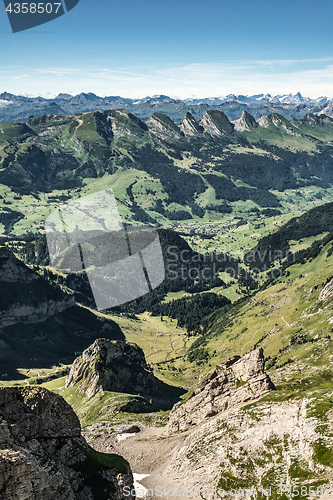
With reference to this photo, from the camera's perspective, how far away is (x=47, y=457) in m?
43.8

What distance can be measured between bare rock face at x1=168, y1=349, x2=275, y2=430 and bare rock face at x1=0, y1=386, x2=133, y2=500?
112 ft

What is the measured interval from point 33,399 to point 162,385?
123 m

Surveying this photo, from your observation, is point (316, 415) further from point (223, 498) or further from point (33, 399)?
point (33, 399)

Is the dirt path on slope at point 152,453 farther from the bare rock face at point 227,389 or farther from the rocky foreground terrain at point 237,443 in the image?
the bare rock face at point 227,389

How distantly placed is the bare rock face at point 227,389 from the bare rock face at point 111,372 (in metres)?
49.5

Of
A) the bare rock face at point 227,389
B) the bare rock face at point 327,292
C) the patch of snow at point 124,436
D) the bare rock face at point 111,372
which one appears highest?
the bare rock face at point 227,389

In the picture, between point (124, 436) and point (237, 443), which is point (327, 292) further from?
point (237, 443)

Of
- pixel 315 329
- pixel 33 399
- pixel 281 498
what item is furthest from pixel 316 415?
pixel 315 329

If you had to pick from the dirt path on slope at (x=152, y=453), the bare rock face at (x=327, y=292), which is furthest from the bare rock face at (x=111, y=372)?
the bare rock face at (x=327, y=292)

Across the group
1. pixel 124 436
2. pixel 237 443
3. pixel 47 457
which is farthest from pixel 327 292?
pixel 47 457

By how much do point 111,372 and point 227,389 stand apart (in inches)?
2612

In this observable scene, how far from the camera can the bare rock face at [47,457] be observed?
3875 centimetres

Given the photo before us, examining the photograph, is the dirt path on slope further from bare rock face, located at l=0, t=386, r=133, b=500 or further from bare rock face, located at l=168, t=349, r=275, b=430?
bare rock face, located at l=0, t=386, r=133, b=500

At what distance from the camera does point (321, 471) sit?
181 feet
